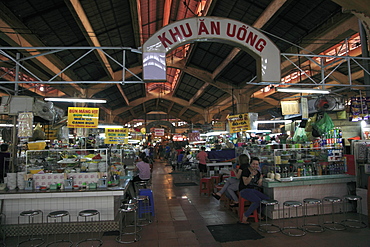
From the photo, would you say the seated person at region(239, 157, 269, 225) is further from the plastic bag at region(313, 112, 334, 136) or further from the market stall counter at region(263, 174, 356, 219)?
the plastic bag at region(313, 112, 334, 136)

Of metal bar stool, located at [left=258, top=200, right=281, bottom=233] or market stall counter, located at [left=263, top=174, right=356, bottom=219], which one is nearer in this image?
metal bar stool, located at [left=258, top=200, right=281, bottom=233]

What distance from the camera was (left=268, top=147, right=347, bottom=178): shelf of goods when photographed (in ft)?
20.8

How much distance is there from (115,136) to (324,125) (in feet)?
29.7

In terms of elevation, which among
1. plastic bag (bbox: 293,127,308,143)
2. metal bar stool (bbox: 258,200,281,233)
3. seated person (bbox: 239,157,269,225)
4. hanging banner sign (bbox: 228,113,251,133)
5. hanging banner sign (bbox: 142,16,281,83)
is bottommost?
metal bar stool (bbox: 258,200,281,233)

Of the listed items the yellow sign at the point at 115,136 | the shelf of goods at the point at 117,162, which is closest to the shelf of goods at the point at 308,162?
the shelf of goods at the point at 117,162

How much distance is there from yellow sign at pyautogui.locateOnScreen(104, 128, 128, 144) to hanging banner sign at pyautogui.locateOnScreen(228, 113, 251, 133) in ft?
17.5

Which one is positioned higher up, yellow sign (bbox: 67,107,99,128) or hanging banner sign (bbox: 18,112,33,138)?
yellow sign (bbox: 67,107,99,128)

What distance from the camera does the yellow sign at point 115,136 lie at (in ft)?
41.2

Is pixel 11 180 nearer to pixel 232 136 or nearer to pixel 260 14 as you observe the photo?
pixel 260 14

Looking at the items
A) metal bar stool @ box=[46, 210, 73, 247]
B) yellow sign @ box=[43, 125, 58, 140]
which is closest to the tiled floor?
metal bar stool @ box=[46, 210, 73, 247]

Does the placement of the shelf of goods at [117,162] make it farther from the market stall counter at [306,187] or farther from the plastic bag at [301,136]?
the plastic bag at [301,136]

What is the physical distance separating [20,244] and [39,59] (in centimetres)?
708

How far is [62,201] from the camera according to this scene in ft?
18.1

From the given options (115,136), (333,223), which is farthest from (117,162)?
(333,223)
